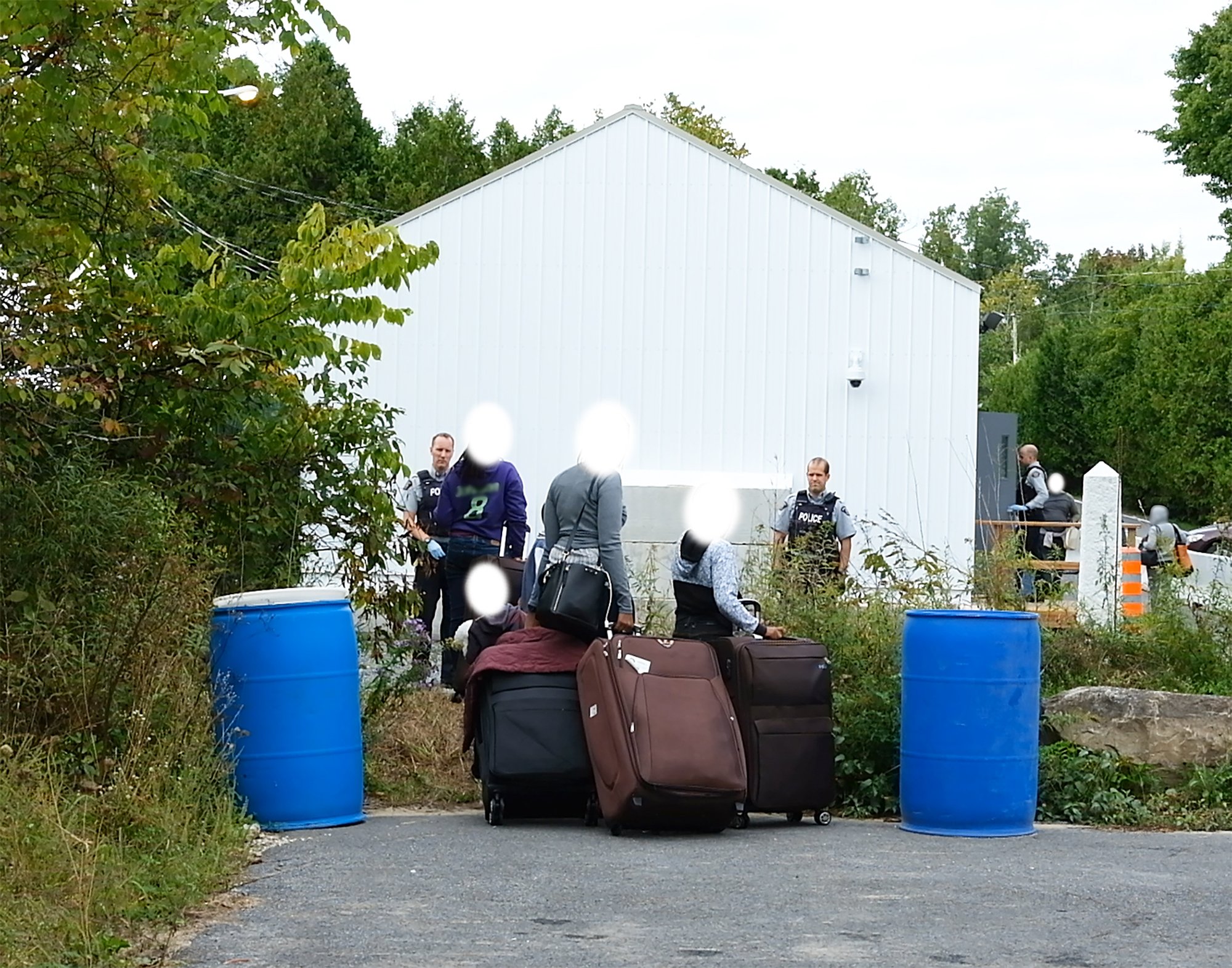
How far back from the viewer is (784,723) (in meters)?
8.53

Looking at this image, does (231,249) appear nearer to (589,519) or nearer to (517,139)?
(589,519)

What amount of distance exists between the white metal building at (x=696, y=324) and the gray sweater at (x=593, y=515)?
1368cm

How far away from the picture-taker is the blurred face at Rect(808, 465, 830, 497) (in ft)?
41.5

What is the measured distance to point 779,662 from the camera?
8.59 m

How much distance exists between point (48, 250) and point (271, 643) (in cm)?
201

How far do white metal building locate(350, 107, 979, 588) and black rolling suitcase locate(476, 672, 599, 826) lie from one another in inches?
561

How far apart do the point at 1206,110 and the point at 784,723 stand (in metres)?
33.9

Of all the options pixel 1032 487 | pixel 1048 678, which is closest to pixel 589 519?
pixel 1048 678

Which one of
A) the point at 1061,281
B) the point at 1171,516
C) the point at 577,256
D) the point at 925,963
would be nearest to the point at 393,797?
the point at 925,963

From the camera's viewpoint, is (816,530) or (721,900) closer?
(721,900)

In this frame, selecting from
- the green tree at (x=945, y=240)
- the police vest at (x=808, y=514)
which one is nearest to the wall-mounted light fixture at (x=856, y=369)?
the police vest at (x=808, y=514)

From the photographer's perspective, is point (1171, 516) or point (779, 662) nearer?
point (779, 662)

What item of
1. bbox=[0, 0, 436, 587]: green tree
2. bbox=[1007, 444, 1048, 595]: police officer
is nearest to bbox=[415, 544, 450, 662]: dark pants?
bbox=[0, 0, 436, 587]: green tree

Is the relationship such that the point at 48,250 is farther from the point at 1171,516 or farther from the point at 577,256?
the point at 1171,516
